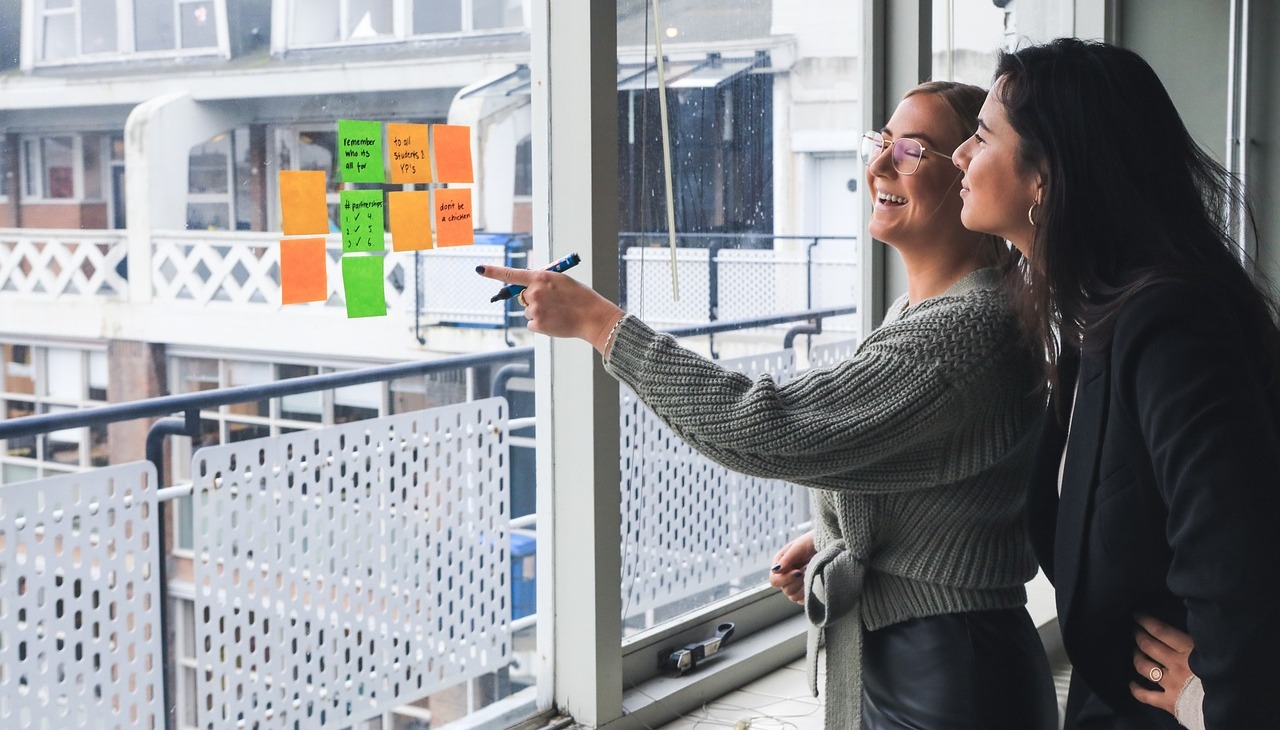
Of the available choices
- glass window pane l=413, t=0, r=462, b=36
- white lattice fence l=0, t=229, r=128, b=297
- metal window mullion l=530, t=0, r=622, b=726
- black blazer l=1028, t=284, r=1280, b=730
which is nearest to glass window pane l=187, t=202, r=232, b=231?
white lattice fence l=0, t=229, r=128, b=297

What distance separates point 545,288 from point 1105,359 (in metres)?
0.61

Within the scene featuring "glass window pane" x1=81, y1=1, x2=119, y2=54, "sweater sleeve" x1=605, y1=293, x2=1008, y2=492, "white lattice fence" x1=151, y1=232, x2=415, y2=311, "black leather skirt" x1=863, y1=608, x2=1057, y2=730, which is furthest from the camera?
"white lattice fence" x1=151, y1=232, x2=415, y2=311

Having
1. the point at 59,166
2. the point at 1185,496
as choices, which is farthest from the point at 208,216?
the point at 1185,496

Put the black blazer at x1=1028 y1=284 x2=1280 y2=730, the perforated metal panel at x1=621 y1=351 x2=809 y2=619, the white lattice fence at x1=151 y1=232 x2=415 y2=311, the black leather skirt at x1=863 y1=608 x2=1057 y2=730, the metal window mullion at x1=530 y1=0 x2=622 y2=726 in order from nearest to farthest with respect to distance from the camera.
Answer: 1. the black blazer at x1=1028 y1=284 x2=1280 y2=730
2. the black leather skirt at x1=863 y1=608 x2=1057 y2=730
3. the white lattice fence at x1=151 y1=232 x2=415 y2=311
4. the metal window mullion at x1=530 y1=0 x2=622 y2=726
5. the perforated metal panel at x1=621 y1=351 x2=809 y2=619

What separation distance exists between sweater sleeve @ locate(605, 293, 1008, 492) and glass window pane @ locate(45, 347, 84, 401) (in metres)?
0.77

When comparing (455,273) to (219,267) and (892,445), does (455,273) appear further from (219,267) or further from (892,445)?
(892,445)

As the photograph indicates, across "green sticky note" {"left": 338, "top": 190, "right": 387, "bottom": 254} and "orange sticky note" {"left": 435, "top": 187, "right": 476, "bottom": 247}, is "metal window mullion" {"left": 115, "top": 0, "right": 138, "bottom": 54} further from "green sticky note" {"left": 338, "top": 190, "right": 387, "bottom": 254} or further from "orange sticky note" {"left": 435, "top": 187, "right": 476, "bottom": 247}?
"orange sticky note" {"left": 435, "top": 187, "right": 476, "bottom": 247}

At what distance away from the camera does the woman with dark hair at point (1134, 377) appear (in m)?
0.96

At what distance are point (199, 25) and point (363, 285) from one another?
0.46 m

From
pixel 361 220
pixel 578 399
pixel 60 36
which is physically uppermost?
pixel 60 36

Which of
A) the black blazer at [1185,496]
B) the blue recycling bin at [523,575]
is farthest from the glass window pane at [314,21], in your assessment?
the black blazer at [1185,496]

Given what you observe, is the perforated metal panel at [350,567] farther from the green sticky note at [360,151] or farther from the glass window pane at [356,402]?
the green sticky note at [360,151]

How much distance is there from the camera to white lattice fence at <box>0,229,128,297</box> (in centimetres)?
150

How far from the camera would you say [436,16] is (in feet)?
6.65
